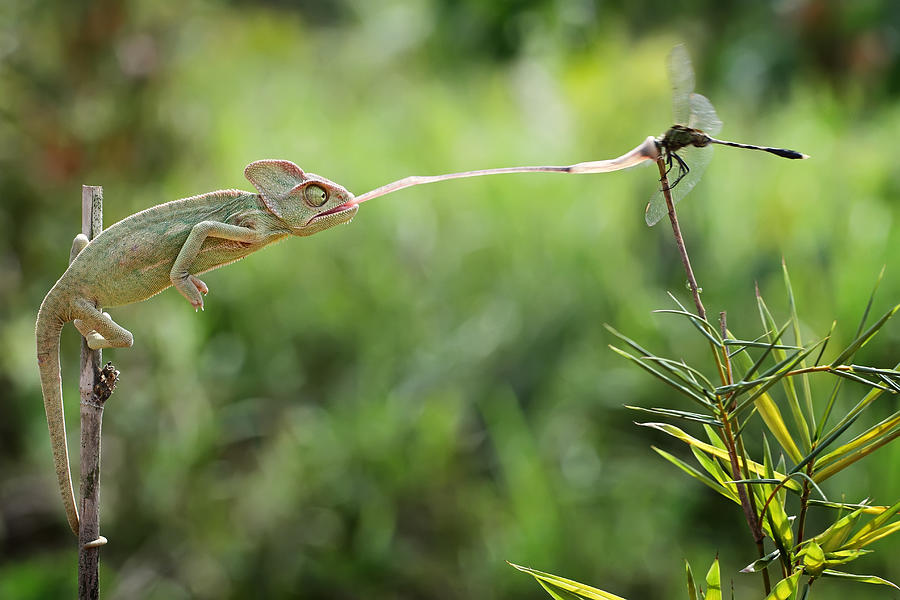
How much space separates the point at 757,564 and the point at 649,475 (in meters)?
1.21

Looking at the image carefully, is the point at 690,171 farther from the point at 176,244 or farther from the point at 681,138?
the point at 176,244

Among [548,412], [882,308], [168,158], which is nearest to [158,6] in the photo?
[168,158]

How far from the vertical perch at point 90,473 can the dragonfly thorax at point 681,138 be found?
0.26m

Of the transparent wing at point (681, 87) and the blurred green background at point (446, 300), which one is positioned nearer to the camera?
the transparent wing at point (681, 87)

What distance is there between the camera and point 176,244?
0.37 meters

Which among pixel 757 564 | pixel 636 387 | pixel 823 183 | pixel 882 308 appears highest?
pixel 823 183

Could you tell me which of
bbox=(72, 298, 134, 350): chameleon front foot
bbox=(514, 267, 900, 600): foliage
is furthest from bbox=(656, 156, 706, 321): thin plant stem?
bbox=(72, 298, 134, 350): chameleon front foot

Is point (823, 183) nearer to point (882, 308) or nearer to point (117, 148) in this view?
point (882, 308)

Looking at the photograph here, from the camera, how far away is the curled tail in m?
0.37

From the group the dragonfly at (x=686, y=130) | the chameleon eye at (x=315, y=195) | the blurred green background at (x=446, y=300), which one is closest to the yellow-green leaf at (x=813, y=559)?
the dragonfly at (x=686, y=130)

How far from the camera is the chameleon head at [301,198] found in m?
0.37

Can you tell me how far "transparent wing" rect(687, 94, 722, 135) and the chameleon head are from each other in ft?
0.49

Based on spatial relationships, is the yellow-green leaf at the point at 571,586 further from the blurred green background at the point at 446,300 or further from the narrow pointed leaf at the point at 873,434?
the blurred green background at the point at 446,300

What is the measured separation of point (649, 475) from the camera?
147cm
